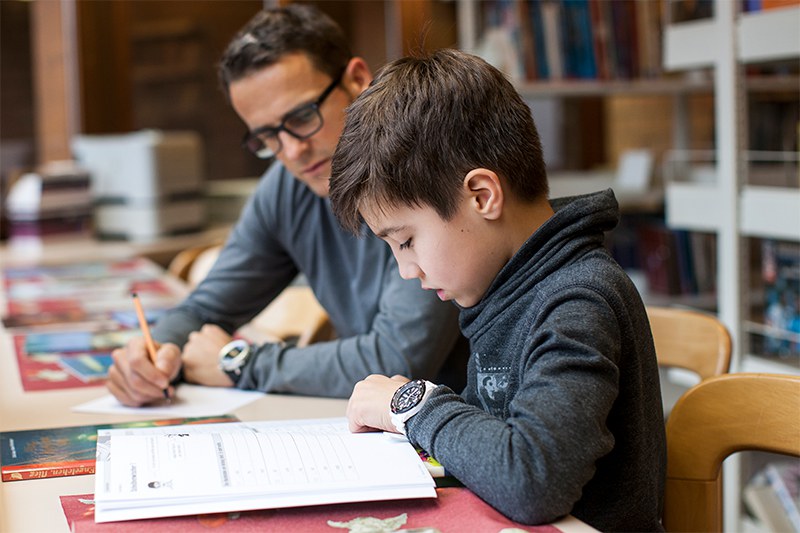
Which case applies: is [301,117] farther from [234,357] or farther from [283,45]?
[234,357]

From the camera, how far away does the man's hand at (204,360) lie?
159cm

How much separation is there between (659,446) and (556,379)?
247 mm

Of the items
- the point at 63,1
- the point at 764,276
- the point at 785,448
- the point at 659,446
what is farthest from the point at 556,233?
the point at 63,1

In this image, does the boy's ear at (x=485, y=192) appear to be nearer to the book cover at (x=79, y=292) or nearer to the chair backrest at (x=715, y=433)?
the chair backrest at (x=715, y=433)

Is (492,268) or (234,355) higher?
(492,268)

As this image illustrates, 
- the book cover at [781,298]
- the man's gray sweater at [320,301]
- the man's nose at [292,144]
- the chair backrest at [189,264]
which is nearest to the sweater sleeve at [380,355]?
the man's gray sweater at [320,301]

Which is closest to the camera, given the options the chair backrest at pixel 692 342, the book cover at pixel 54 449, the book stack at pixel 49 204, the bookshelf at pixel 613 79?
the book cover at pixel 54 449

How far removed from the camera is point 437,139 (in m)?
1.07

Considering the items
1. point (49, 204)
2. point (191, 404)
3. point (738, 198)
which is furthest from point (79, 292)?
point (738, 198)

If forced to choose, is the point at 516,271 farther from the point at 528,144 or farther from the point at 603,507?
the point at 603,507

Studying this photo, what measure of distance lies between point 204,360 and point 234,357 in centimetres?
5

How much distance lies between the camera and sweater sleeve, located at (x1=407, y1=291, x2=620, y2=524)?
3.01ft

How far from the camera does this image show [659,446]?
1.12 m

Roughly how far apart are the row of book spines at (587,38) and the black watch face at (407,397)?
2495 millimetres
